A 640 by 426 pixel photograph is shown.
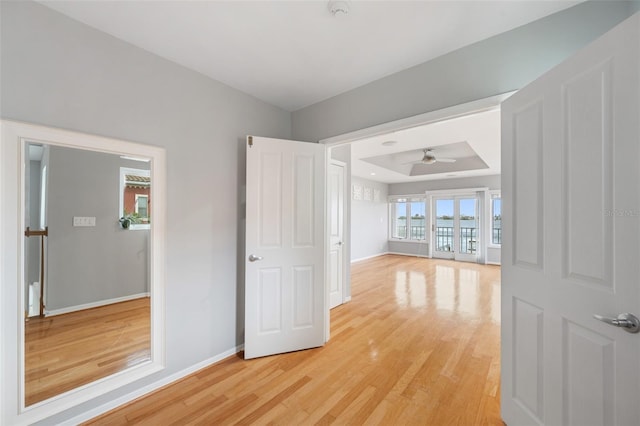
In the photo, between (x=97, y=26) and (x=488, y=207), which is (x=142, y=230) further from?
(x=488, y=207)

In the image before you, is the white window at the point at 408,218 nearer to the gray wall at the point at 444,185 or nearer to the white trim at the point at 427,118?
the gray wall at the point at 444,185

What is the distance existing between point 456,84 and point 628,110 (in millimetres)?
1087

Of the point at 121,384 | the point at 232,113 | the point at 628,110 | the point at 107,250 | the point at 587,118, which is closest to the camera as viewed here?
the point at 628,110

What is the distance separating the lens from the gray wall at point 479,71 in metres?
1.46

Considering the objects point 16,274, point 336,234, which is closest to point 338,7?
point 16,274

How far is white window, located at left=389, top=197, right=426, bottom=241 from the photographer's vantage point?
8594 mm

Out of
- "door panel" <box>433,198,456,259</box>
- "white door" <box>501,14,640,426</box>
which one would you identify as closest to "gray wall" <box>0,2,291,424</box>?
"white door" <box>501,14,640,426</box>

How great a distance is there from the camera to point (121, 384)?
1789mm

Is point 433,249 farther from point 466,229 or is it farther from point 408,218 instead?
point 408,218

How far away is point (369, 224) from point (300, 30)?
698 centimetres

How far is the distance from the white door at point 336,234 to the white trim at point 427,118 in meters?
1.21

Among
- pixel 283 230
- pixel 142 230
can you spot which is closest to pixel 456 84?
pixel 283 230

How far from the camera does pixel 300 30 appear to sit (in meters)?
1.71

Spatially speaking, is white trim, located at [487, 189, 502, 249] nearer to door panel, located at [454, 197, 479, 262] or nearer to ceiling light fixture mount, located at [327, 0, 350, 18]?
door panel, located at [454, 197, 479, 262]
